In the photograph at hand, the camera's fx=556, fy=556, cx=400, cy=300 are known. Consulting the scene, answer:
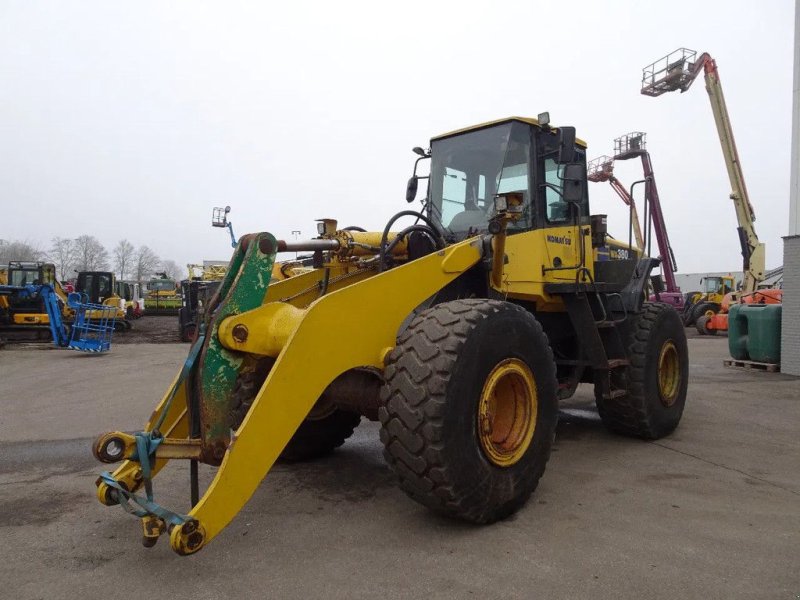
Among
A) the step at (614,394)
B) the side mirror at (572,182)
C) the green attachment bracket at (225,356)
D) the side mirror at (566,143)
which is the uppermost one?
the side mirror at (566,143)

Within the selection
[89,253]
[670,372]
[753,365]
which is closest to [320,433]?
[670,372]

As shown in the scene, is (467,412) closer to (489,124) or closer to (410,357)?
(410,357)

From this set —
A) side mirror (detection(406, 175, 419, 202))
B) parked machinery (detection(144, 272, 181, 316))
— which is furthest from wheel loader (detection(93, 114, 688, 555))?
parked machinery (detection(144, 272, 181, 316))

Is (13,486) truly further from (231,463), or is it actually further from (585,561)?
(585,561)

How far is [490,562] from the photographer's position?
276cm

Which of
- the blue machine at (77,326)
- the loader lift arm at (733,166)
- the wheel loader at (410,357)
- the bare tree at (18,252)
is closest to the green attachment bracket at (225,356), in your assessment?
the wheel loader at (410,357)

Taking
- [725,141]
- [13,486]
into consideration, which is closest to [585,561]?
[13,486]

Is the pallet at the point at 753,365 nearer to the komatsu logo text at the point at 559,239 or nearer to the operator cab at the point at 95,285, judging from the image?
the komatsu logo text at the point at 559,239

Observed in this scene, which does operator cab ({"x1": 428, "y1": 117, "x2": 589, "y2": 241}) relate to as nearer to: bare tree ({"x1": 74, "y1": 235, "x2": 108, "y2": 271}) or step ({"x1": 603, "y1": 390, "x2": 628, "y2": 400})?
step ({"x1": 603, "y1": 390, "x2": 628, "y2": 400})

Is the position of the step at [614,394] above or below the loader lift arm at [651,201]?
below

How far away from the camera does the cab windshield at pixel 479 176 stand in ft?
15.3

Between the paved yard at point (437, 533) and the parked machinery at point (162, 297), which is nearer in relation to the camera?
the paved yard at point (437, 533)

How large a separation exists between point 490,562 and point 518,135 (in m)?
3.34

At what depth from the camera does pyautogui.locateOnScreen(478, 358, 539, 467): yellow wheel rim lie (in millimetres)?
3225
